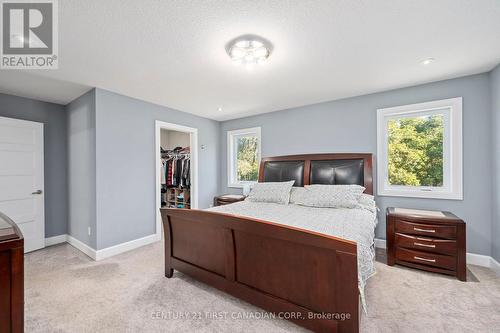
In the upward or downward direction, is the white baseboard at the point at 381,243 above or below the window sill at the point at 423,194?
below

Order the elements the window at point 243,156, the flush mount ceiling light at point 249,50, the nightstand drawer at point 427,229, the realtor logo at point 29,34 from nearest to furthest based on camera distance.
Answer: the realtor logo at point 29,34
the flush mount ceiling light at point 249,50
the nightstand drawer at point 427,229
the window at point 243,156

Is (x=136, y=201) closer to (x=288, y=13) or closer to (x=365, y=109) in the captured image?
(x=288, y=13)

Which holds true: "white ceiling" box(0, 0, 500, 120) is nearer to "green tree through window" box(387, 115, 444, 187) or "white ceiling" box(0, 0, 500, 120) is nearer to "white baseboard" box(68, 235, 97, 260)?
"green tree through window" box(387, 115, 444, 187)

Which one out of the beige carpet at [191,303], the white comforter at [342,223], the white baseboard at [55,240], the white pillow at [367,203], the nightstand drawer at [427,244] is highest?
the white pillow at [367,203]

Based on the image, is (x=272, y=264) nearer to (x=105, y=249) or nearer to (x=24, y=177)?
(x=105, y=249)

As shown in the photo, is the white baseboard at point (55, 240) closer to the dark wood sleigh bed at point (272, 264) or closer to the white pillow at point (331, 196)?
the dark wood sleigh bed at point (272, 264)

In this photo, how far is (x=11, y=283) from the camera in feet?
3.22

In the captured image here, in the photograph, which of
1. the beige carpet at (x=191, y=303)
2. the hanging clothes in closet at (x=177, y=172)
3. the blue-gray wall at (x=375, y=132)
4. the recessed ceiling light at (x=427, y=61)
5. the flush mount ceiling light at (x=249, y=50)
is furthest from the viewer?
the hanging clothes in closet at (x=177, y=172)

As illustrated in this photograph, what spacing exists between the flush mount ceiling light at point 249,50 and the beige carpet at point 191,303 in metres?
2.35

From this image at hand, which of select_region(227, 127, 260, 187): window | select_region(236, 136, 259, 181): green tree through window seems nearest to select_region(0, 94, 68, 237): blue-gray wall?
select_region(227, 127, 260, 187): window

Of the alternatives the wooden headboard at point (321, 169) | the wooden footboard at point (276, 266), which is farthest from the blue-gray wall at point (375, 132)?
the wooden footboard at point (276, 266)

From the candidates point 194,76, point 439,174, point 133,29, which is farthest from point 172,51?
point 439,174

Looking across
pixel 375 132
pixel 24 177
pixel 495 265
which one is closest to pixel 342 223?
pixel 375 132

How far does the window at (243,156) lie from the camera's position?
4.79m
